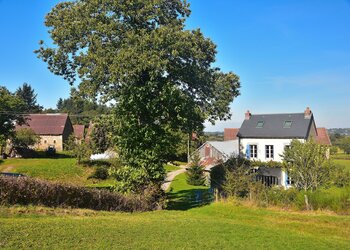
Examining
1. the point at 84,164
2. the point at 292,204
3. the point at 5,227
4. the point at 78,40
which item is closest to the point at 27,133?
the point at 84,164

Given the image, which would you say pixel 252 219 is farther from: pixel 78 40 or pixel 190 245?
pixel 78 40

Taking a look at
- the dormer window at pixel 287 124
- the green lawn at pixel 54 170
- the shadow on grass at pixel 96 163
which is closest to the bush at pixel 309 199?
the dormer window at pixel 287 124

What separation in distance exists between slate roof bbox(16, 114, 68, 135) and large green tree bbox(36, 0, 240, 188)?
39.1 meters

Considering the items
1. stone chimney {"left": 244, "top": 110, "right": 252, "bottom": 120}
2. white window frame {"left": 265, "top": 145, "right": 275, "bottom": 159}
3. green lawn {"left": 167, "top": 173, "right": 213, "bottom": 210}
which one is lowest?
green lawn {"left": 167, "top": 173, "right": 213, "bottom": 210}

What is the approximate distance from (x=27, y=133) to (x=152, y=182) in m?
36.3

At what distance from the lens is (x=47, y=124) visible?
63.0 m

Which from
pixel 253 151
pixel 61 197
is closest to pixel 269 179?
pixel 253 151

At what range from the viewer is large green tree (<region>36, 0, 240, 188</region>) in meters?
19.0

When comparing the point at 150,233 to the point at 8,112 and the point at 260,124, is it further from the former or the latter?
the point at 8,112

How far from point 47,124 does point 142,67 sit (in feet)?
156

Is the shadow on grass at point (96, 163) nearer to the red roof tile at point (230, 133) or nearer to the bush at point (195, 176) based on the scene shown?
the bush at point (195, 176)

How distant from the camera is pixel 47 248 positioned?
750 cm

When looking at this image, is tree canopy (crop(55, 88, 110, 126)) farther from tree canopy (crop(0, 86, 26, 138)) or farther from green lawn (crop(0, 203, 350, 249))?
green lawn (crop(0, 203, 350, 249))

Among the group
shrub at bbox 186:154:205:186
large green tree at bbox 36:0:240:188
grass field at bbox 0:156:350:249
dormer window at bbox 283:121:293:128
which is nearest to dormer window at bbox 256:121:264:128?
dormer window at bbox 283:121:293:128
